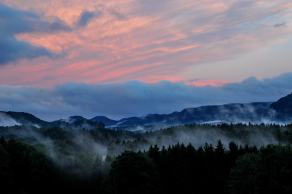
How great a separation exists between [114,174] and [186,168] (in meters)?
31.6

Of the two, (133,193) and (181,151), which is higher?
(181,151)

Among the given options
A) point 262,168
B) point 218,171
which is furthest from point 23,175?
point 262,168

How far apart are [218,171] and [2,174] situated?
78272mm

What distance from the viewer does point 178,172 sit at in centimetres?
18912

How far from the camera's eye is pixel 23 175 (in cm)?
18762

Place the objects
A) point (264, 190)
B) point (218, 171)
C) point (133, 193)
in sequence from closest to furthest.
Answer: point (264, 190) < point (133, 193) < point (218, 171)

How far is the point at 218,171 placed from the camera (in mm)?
187125

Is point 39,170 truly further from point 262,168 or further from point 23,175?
point 262,168

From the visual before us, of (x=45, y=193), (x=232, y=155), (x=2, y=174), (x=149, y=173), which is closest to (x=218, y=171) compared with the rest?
(x=232, y=155)

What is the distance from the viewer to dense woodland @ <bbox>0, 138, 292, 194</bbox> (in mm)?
154000

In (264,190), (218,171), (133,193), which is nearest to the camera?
(264,190)

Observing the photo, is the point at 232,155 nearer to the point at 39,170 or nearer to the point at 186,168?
the point at 186,168

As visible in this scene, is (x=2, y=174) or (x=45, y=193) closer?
(x=2, y=174)

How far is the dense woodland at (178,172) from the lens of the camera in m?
154
